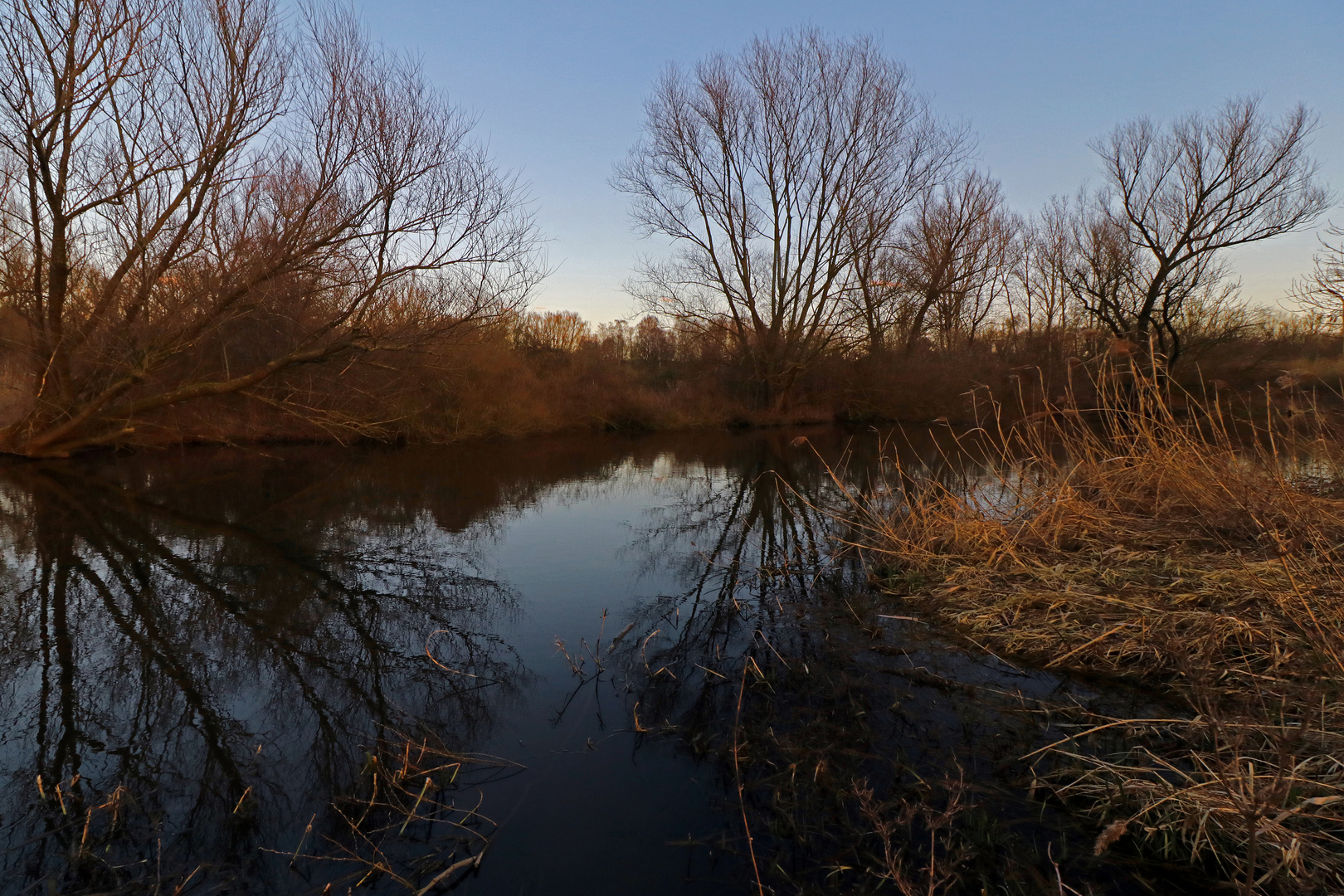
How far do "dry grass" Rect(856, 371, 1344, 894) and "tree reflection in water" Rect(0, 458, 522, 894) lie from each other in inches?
81.9

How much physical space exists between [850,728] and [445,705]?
168 centimetres

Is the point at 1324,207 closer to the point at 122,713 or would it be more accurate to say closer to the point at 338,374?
the point at 338,374

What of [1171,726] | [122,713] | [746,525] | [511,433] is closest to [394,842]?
[122,713]

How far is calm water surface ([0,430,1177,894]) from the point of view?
Result: 83.1 inches

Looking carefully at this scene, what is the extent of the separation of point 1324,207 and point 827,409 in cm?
1512

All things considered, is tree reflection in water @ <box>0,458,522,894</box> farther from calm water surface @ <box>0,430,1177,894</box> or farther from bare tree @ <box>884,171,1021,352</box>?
bare tree @ <box>884,171,1021,352</box>

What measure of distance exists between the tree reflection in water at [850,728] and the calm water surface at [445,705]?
0.02 m

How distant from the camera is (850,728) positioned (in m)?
2.81

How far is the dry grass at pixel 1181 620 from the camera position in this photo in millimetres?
1908

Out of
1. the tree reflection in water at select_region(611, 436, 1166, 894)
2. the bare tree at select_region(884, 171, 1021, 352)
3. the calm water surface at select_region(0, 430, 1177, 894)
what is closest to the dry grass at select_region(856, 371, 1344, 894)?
the tree reflection in water at select_region(611, 436, 1166, 894)

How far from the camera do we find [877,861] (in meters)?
1.99

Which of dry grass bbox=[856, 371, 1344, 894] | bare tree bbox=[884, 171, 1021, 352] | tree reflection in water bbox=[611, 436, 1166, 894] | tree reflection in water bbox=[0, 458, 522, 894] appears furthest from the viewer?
bare tree bbox=[884, 171, 1021, 352]

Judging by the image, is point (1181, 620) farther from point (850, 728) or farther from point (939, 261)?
point (939, 261)

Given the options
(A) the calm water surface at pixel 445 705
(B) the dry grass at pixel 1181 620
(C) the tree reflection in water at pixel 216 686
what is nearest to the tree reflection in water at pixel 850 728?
(A) the calm water surface at pixel 445 705
